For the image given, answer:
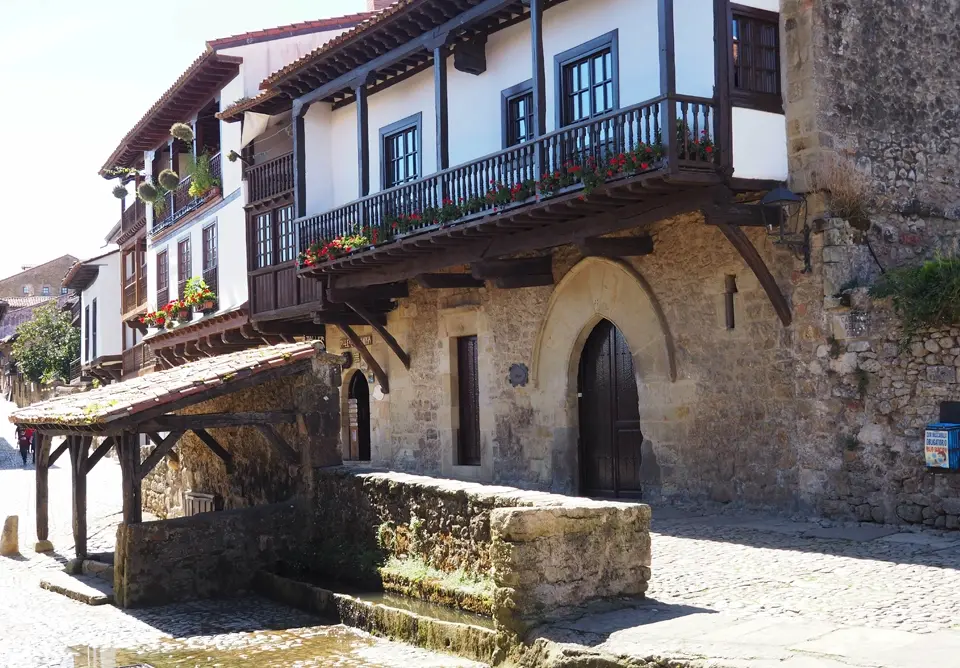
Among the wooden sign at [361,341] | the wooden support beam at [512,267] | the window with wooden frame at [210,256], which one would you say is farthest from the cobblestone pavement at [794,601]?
the window with wooden frame at [210,256]

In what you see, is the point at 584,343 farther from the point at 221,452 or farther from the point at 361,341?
the point at 361,341

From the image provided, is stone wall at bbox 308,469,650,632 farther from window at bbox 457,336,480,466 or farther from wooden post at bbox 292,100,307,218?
wooden post at bbox 292,100,307,218

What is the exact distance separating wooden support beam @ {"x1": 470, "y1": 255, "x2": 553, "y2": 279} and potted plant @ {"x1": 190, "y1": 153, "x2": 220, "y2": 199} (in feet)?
34.1

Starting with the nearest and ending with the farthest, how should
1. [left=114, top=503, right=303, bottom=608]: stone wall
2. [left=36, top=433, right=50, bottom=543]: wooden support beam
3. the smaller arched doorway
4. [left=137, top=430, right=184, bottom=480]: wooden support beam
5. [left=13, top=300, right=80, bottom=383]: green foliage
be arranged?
1. [left=114, top=503, right=303, bottom=608]: stone wall
2. [left=137, top=430, right=184, bottom=480]: wooden support beam
3. [left=36, top=433, right=50, bottom=543]: wooden support beam
4. the smaller arched doorway
5. [left=13, top=300, right=80, bottom=383]: green foliage

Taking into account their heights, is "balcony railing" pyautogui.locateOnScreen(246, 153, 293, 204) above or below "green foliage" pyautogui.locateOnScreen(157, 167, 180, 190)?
below

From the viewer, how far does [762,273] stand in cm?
1037

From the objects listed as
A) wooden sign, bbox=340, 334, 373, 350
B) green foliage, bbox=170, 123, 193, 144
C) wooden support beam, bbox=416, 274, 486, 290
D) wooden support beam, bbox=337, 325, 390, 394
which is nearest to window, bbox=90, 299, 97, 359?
green foliage, bbox=170, 123, 193, 144

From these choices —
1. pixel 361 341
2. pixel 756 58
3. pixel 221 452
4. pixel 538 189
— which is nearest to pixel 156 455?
pixel 221 452

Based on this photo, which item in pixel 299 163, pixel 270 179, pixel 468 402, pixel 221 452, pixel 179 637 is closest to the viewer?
pixel 179 637

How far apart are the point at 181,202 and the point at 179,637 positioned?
18014 millimetres

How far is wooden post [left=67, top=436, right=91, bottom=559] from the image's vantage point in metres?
11.5

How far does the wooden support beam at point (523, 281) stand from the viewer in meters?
13.4

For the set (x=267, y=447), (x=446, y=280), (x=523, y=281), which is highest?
(x=446, y=280)

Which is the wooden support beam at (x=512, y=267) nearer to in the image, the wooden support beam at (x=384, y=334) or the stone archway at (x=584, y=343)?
the stone archway at (x=584, y=343)
